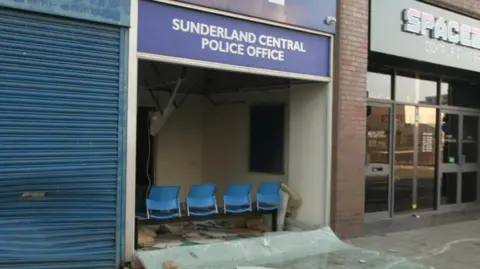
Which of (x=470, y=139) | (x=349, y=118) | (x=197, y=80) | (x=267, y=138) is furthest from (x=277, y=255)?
(x=470, y=139)

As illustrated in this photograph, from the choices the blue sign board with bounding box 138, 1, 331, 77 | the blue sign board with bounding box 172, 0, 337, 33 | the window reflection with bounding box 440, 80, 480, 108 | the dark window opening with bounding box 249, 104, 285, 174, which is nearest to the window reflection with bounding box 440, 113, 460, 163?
the window reflection with bounding box 440, 80, 480, 108

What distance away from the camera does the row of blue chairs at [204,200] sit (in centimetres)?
714

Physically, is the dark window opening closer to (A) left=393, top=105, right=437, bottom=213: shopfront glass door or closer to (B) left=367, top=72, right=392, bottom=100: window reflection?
(B) left=367, top=72, right=392, bottom=100: window reflection

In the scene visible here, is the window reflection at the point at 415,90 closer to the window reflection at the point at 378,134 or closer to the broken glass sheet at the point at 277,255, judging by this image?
the window reflection at the point at 378,134

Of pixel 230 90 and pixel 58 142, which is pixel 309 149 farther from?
pixel 58 142

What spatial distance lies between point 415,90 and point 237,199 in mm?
5265

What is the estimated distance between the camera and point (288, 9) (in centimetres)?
750

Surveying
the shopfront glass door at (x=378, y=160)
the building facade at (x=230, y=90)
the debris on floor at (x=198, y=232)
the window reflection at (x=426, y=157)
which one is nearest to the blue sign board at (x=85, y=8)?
the building facade at (x=230, y=90)

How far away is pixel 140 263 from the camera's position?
19.4 ft

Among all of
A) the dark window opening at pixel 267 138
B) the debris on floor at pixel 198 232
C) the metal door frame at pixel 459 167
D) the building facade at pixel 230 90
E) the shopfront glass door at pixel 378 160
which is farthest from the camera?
the metal door frame at pixel 459 167

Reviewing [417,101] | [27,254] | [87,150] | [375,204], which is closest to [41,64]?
[87,150]

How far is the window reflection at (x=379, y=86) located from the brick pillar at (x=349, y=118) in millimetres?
1930

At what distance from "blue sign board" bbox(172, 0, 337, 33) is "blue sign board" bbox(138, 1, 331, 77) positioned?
129 millimetres

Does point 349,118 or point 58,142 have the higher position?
point 349,118
